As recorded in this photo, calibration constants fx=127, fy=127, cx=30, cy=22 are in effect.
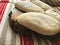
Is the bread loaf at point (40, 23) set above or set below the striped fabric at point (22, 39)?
above

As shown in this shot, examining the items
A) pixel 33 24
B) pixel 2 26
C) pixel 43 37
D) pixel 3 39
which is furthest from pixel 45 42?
pixel 2 26

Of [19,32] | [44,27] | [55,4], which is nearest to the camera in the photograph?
[44,27]

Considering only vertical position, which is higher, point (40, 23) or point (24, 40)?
point (40, 23)

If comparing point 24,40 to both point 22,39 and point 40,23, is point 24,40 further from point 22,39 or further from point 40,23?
point 40,23

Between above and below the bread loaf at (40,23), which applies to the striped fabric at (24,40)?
below

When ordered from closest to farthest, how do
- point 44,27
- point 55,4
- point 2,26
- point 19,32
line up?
point 44,27 < point 19,32 < point 2,26 < point 55,4

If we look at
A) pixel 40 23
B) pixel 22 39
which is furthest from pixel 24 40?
pixel 40 23

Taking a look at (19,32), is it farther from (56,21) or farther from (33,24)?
(56,21)

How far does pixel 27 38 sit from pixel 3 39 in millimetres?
176

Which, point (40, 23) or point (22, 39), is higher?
point (40, 23)

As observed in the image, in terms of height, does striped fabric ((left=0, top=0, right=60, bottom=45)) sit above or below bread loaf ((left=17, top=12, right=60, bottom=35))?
below

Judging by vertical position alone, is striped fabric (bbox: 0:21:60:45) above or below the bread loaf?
below

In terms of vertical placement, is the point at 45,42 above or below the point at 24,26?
below

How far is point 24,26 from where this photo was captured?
92cm
